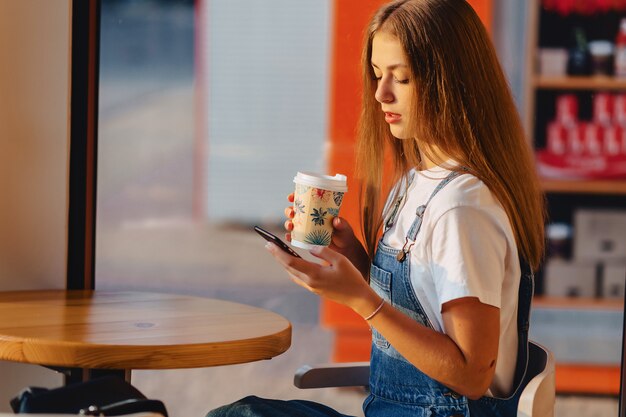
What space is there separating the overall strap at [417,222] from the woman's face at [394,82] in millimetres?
129

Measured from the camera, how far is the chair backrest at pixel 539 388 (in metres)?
1.60

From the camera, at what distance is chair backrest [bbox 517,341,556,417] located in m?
1.60

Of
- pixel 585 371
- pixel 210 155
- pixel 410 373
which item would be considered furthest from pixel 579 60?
pixel 410 373

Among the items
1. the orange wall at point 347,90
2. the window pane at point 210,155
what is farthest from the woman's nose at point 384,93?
the window pane at point 210,155

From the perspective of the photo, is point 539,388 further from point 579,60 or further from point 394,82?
point 579,60

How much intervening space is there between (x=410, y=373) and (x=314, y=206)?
0.38 metres

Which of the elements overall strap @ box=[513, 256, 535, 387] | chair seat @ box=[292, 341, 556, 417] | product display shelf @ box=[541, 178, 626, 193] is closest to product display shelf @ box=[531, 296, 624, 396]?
product display shelf @ box=[541, 178, 626, 193]

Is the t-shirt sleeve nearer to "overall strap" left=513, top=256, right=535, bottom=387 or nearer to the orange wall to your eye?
"overall strap" left=513, top=256, right=535, bottom=387

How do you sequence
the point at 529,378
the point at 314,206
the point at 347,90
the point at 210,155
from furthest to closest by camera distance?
1. the point at 210,155
2. the point at 347,90
3. the point at 529,378
4. the point at 314,206

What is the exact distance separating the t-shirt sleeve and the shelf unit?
1.99m

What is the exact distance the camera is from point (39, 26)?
242cm

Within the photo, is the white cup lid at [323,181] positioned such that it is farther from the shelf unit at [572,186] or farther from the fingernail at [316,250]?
the shelf unit at [572,186]

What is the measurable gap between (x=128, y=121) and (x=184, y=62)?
40cm

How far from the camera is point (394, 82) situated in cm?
173
